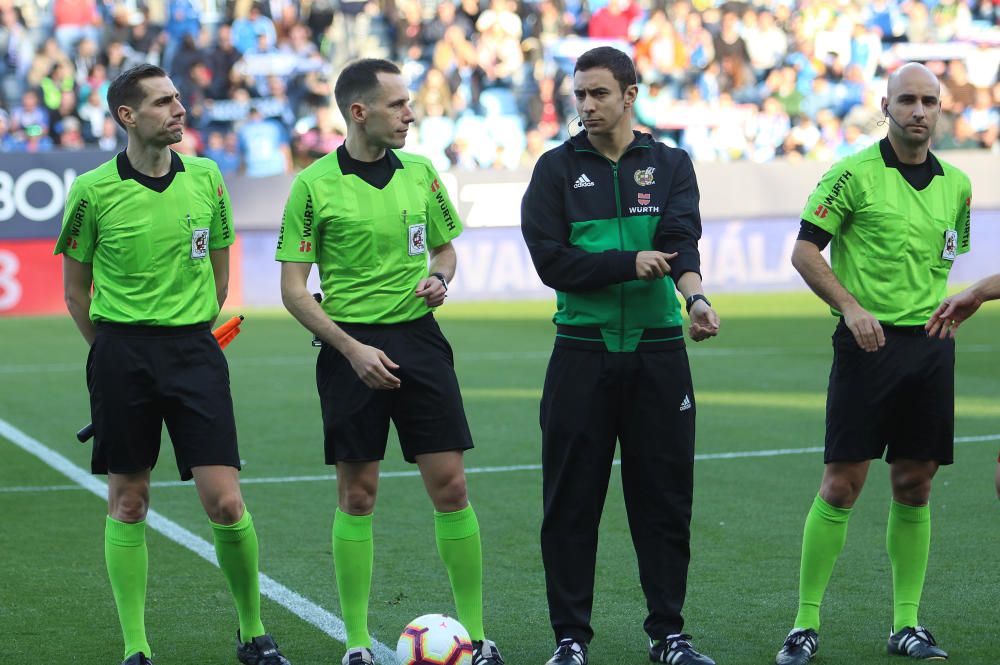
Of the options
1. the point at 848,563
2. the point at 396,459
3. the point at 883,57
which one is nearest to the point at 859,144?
the point at 883,57

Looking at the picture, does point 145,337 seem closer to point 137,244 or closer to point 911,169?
point 137,244

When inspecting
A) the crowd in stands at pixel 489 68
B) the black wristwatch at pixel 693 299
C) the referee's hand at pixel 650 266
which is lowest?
the black wristwatch at pixel 693 299

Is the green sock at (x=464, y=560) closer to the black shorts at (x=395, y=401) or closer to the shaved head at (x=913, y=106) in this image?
the black shorts at (x=395, y=401)

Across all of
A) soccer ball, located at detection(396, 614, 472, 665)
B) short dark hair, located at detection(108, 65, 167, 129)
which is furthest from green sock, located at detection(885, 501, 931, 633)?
short dark hair, located at detection(108, 65, 167, 129)

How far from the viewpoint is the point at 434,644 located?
4.94m

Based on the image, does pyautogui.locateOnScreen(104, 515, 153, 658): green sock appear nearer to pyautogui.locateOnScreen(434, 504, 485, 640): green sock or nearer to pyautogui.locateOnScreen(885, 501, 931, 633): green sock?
pyautogui.locateOnScreen(434, 504, 485, 640): green sock

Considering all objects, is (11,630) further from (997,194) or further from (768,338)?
(997,194)

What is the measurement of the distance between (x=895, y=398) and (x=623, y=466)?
95 cm

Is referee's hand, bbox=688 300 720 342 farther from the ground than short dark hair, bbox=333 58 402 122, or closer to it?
closer to it

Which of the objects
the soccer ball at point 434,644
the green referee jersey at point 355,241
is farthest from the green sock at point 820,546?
the green referee jersey at point 355,241

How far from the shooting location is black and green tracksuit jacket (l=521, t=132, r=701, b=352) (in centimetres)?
516

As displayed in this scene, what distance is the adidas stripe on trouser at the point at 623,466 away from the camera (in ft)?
17.1

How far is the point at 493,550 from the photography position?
712 centimetres

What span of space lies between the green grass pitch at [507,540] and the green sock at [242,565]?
0.17m
